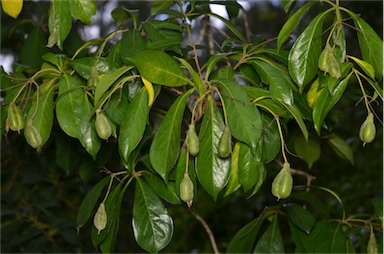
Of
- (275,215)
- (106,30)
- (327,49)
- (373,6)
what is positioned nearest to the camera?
(327,49)

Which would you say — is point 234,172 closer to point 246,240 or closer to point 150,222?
point 150,222

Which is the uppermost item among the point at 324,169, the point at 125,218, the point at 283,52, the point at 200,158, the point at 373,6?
the point at 283,52

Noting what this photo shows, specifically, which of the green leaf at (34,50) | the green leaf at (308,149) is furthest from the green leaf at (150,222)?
the green leaf at (34,50)

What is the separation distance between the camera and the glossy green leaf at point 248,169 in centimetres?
130

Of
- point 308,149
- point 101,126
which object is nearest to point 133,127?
point 101,126

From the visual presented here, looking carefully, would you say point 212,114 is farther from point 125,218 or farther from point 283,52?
point 125,218

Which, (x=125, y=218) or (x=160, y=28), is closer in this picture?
(x=160, y=28)

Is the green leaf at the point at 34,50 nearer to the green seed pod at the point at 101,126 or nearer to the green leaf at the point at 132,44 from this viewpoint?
the green leaf at the point at 132,44

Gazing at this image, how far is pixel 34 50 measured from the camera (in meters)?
2.07

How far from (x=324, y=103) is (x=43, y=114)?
0.57 metres

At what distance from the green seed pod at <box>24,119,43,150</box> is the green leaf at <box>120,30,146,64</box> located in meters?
0.26

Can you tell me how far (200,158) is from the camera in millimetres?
1289

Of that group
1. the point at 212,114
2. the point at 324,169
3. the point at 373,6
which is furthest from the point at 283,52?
the point at 324,169

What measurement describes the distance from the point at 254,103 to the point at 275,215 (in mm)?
587
